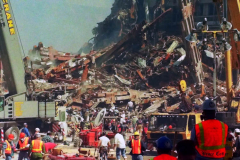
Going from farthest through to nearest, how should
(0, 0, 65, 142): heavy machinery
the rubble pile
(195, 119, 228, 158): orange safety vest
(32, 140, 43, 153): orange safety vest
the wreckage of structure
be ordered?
1. the wreckage of structure
2. the rubble pile
3. (0, 0, 65, 142): heavy machinery
4. (32, 140, 43, 153): orange safety vest
5. (195, 119, 228, 158): orange safety vest

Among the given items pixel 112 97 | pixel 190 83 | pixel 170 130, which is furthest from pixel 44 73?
pixel 170 130

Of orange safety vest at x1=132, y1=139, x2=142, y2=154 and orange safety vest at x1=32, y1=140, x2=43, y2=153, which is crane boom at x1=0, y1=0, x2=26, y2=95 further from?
orange safety vest at x1=32, y1=140, x2=43, y2=153

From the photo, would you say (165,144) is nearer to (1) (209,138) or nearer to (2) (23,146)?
(1) (209,138)

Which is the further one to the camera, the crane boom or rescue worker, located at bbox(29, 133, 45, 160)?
the crane boom

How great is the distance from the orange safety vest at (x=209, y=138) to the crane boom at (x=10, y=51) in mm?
17045

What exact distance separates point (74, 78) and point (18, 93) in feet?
35.3

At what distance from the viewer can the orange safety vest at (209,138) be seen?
5160 mm

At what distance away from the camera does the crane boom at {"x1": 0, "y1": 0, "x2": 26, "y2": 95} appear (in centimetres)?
2103

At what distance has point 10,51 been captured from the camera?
2105 cm

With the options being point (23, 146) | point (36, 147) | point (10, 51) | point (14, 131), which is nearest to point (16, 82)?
point (10, 51)

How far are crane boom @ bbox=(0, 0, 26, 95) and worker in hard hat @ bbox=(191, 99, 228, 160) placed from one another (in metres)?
17.0

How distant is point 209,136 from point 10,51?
56.1ft

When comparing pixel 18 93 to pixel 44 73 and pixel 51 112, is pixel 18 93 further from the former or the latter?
pixel 44 73

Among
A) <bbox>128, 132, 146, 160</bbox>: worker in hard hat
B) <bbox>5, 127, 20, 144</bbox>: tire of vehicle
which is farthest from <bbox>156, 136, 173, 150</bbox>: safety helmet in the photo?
<bbox>5, 127, 20, 144</bbox>: tire of vehicle
